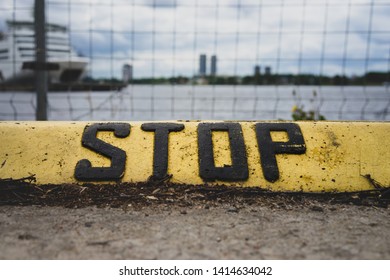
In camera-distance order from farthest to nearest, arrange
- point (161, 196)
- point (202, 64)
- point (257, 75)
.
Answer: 1. point (257, 75)
2. point (202, 64)
3. point (161, 196)

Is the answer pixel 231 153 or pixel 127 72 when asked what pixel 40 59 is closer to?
pixel 127 72

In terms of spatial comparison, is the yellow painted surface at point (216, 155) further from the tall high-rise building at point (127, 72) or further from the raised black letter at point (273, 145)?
the tall high-rise building at point (127, 72)

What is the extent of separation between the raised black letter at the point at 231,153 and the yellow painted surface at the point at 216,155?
3cm

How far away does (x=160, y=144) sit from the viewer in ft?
7.55

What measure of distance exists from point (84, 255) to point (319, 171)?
150 centimetres

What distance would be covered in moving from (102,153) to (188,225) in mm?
907

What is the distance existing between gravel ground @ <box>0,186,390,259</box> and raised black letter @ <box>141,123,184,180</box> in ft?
0.41

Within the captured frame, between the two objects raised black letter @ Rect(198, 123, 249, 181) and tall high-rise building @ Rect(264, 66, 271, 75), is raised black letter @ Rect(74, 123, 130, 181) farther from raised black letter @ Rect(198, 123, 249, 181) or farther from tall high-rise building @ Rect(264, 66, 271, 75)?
tall high-rise building @ Rect(264, 66, 271, 75)

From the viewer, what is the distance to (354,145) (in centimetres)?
226

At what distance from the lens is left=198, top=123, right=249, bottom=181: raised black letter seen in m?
2.14

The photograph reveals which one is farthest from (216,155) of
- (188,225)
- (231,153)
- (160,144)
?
(188,225)

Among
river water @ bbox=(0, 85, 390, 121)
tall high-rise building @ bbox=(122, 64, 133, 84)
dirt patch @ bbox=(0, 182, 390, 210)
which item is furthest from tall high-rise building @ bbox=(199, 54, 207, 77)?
dirt patch @ bbox=(0, 182, 390, 210)

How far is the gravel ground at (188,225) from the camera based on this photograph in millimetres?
1362

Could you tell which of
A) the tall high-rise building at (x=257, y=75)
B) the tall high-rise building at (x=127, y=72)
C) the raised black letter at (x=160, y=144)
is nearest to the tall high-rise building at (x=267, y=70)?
the tall high-rise building at (x=257, y=75)
